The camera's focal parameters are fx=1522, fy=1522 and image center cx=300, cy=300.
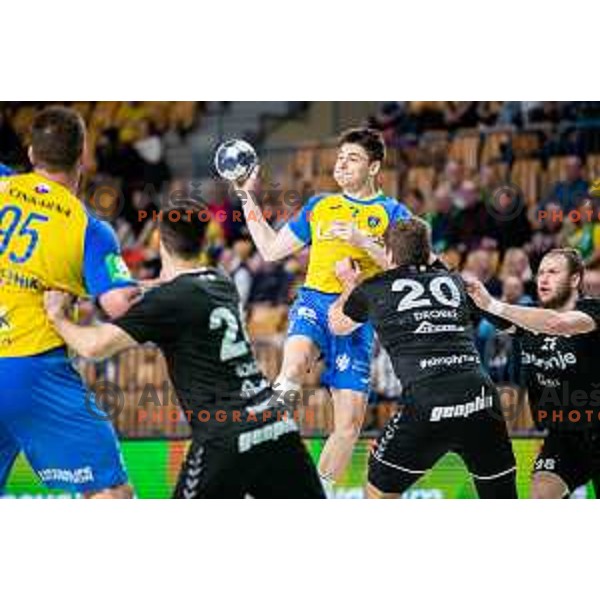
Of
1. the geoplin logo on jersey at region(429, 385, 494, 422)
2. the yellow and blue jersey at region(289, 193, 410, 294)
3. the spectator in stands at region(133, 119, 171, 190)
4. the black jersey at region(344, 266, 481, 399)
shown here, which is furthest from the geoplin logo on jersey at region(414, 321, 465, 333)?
the spectator in stands at region(133, 119, 171, 190)

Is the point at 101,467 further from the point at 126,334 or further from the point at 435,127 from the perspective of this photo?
the point at 435,127

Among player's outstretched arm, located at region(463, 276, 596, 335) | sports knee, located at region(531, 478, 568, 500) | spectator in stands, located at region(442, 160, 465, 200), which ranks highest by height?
spectator in stands, located at region(442, 160, 465, 200)

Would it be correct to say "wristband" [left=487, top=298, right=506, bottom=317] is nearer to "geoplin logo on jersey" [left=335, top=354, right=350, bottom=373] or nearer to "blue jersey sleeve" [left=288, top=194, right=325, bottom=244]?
"geoplin logo on jersey" [left=335, top=354, right=350, bottom=373]

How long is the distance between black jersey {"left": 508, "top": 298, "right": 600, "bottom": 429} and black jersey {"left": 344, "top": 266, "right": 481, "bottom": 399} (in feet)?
2.70

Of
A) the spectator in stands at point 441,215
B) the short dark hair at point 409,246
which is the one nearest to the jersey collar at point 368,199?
the spectator in stands at point 441,215

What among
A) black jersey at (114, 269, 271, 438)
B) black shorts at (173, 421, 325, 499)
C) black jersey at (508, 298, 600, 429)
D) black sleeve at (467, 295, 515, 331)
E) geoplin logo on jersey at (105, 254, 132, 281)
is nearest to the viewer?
black shorts at (173, 421, 325, 499)

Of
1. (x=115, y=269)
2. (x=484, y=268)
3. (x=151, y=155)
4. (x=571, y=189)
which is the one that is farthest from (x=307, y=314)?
(x=151, y=155)

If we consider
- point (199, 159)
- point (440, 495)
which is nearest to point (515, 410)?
point (440, 495)

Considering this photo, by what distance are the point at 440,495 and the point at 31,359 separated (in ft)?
11.6

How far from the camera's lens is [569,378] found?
36.0 ft

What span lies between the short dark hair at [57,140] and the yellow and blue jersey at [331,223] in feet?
7.56

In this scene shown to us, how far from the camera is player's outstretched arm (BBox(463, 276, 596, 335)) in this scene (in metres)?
10.9

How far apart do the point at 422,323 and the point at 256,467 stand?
2.08 metres

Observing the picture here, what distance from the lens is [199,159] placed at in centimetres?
1245
